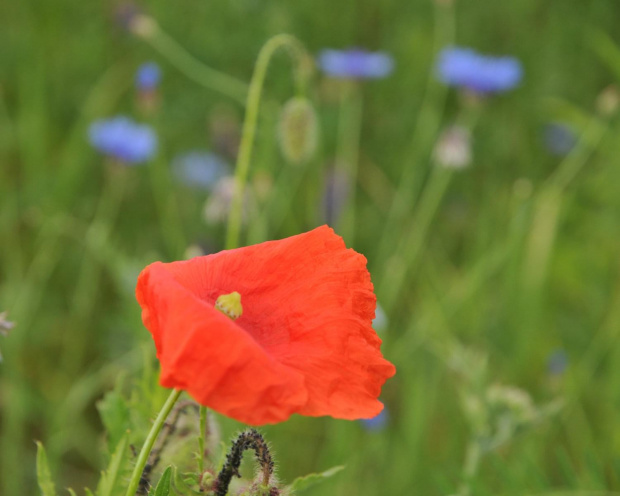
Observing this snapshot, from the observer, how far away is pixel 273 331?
1.92ft

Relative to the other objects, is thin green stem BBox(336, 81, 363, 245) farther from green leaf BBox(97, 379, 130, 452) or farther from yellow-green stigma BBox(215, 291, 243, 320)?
yellow-green stigma BBox(215, 291, 243, 320)

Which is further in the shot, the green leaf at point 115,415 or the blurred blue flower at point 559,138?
the blurred blue flower at point 559,138

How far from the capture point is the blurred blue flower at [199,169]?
2.56 meters

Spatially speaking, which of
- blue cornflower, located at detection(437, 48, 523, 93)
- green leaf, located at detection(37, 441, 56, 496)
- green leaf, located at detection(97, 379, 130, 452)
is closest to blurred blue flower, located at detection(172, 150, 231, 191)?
blue cornflower, located at detection(437, 48, 523, 93)

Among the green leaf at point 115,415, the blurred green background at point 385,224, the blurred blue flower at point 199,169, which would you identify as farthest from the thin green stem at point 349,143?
the green leaf at point 115,415

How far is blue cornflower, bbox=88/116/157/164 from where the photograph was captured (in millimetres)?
1864

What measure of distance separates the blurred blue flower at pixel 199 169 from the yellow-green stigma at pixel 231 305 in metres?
2.00

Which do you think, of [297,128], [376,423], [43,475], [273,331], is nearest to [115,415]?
[43,475]

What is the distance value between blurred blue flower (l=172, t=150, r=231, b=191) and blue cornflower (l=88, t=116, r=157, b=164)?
63 centimetres

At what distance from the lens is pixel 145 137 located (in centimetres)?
190

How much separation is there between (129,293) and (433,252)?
43.6 inches

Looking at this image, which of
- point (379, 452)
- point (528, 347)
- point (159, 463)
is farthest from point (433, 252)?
point (159, 463)

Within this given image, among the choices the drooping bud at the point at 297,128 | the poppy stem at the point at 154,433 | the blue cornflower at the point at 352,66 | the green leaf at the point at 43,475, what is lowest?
the green leaf at the point at 43,475

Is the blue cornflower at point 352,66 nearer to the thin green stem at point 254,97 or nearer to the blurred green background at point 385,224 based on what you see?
the blurred green background at point 385,224
